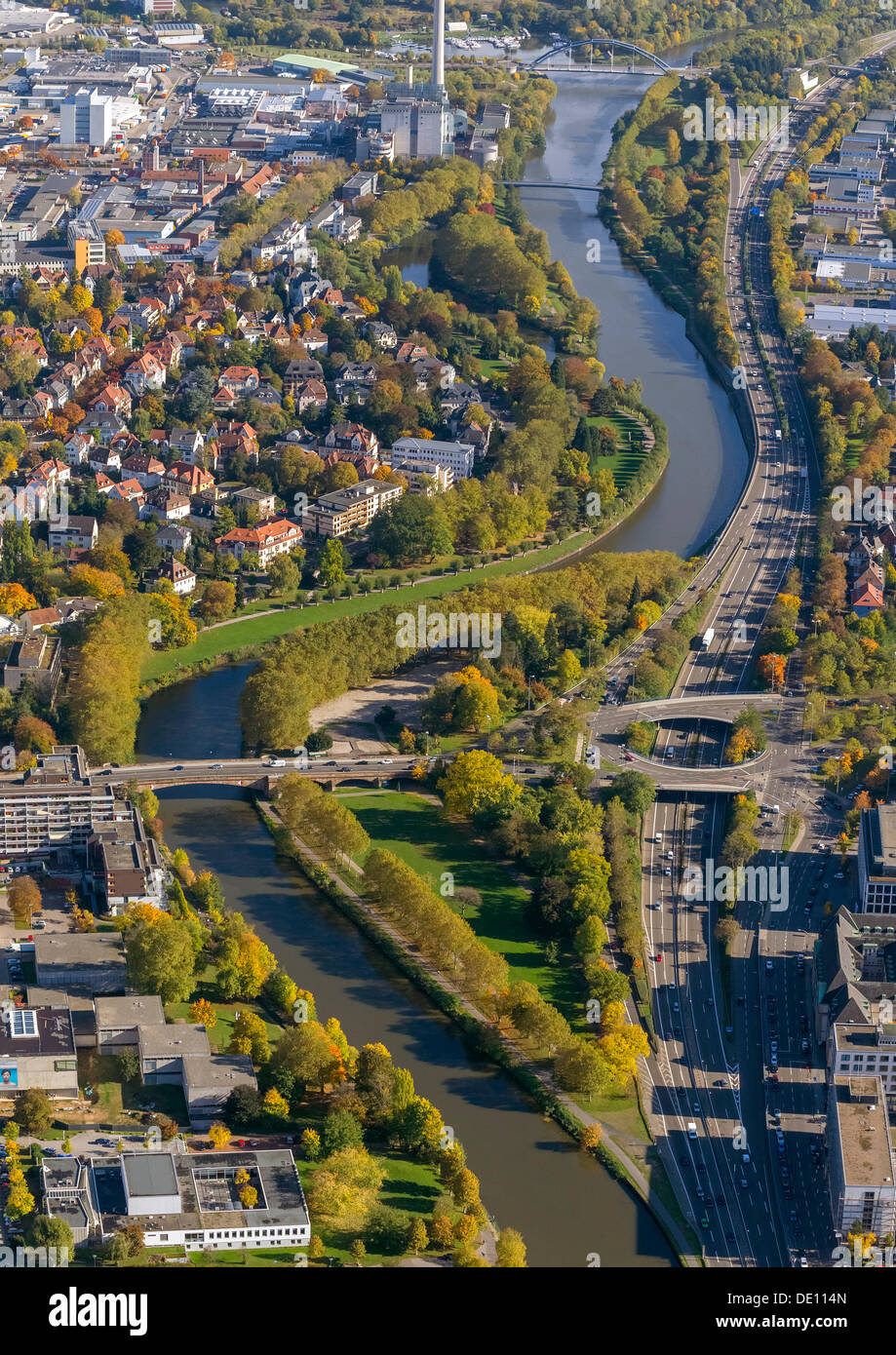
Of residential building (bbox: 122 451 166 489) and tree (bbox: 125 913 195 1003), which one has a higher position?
residential building (bbox: 122 451 166 489)

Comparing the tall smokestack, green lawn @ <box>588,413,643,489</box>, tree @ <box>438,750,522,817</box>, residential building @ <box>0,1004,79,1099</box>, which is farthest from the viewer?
the tall smokestack

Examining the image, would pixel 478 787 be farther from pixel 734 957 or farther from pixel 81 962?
pixel 81 962

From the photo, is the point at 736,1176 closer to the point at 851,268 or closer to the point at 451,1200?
the point at 451,1200

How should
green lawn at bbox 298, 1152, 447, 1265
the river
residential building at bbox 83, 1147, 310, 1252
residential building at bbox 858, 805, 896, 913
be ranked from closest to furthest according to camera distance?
residential building at bbox 83, 1147, 310, 1252 < green lawn at bbox 298, 1152, 447, 1265 < the river < residential building at bbox 858, 805, 896, 913

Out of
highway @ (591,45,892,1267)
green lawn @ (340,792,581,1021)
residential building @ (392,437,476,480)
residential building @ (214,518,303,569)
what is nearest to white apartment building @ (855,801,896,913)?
highway @ (591,45,892,1267)

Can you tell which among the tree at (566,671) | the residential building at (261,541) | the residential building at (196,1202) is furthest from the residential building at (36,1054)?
the residential building at (261,541)

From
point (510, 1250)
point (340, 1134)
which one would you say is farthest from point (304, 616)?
point (510, 1250)

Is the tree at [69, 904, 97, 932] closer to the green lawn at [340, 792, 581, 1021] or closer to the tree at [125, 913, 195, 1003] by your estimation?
the tree at [125, 913, 195, 1003]
